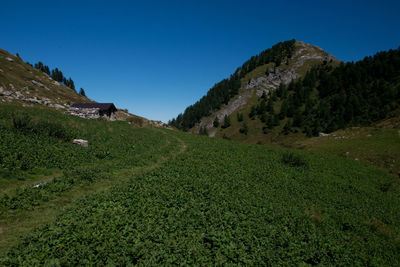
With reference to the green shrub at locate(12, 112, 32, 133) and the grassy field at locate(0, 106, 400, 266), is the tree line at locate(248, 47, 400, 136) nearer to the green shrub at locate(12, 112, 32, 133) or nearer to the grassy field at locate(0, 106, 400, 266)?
the grassy field at locate(0, 106, 400, 266)

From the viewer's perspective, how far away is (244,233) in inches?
324

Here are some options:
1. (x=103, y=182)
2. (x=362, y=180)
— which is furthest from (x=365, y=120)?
(x=103, y=182)

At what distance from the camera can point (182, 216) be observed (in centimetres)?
888

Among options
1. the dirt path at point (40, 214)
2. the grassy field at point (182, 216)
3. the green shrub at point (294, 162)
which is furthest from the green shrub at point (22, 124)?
the green shrub at point (294, 162)

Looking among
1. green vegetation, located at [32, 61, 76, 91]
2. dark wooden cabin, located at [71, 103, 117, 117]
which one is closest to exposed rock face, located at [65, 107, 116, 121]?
dark wooden cabin, located at [71, 103, 117, 117]

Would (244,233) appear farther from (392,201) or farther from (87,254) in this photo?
Answer: (392,201)

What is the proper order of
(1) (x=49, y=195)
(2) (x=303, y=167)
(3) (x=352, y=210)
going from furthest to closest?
(2) (x=303, y=167) → (3) (x=352, y=210) → (1) (x=49, y=195)

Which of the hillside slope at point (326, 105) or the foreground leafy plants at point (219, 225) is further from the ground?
the hillside slope at point (326, 105)

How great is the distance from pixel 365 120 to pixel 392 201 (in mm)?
80474

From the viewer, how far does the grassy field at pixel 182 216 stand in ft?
21.2

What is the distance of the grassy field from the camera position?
21.2 feet

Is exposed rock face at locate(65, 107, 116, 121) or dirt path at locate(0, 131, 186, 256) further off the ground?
exposed rock face at locate(65, 107, 116, 121)

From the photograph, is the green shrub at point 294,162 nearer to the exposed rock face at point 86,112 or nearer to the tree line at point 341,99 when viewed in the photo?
the exposed rock face at point 86,112

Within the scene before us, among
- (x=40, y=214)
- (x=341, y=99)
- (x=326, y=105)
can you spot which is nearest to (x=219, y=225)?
(x=40, y=214)
